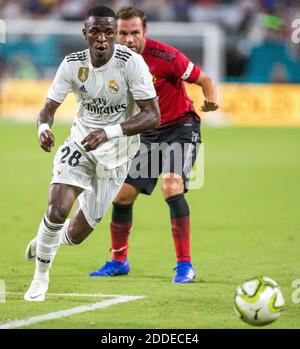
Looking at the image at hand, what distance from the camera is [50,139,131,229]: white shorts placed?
25.3 feet

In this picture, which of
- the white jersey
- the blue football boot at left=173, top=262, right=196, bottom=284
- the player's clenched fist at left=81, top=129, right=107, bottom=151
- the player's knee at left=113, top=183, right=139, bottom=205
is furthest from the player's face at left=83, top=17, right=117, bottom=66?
the blue football boot at left=173, top=262, right=196, bottom=284

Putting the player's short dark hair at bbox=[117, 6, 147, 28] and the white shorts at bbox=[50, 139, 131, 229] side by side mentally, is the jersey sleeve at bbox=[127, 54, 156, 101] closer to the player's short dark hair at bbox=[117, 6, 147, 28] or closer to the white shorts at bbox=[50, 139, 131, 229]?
the white shorts at bbox=[50, 139, 131, 229]

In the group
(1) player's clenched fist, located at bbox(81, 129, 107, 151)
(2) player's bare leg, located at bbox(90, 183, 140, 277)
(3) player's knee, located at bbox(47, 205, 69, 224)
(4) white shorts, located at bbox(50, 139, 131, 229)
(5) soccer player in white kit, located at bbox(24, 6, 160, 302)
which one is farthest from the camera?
(2) player's bare leg, located at bbox(90, 183, 140, 277)

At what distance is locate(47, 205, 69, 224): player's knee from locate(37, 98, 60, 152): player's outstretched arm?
476 millimetres

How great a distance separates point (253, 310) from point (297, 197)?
8501mm

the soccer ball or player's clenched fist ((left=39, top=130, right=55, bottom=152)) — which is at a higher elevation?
player's clenched fist ((left=39, top=130, right=55, bottom=152))

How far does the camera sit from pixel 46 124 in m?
7.84

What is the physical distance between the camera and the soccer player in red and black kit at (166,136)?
8859mm

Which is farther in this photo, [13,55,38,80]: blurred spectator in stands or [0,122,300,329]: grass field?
[13,55,38,80]: blurred spectator in stands

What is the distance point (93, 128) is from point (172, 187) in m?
1.21

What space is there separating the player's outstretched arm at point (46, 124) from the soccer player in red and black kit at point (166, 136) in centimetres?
124

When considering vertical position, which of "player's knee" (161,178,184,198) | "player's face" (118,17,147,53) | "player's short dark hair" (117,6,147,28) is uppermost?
"player's short dark hair" (117,6,147,28)

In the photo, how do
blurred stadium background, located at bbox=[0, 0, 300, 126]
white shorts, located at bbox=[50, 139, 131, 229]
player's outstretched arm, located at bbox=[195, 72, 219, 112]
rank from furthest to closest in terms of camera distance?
blurred stadium background, located at bbox=[0, 0, 300, 126], player's outstretched arm, located at bbox=[195, 72, 219, 112], white shorts, located at bbox=[50, 139, 131, 229]

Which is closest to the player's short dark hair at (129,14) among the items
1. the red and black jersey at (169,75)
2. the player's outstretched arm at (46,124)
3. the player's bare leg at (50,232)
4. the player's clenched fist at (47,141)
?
the red and black jersey at (169,75)
